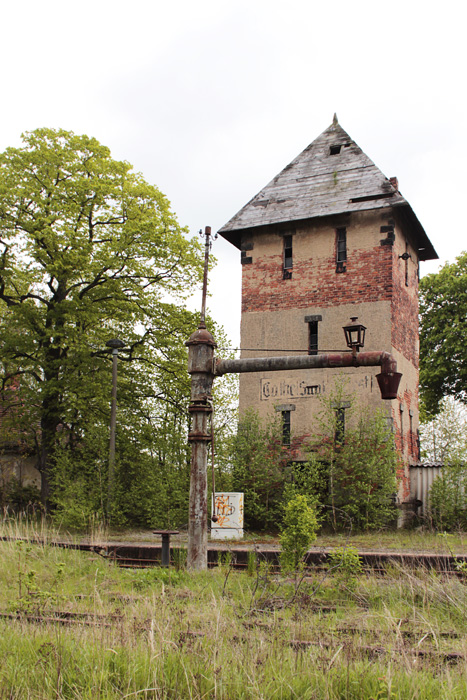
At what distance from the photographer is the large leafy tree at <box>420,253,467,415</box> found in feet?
104

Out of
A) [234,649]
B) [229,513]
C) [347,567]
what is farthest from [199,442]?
[229,513]

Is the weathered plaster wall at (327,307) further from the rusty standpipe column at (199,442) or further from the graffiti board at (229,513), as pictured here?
the rusty standpipe column at (199,442)

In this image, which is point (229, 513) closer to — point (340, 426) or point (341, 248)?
Answer: point (340, 426)

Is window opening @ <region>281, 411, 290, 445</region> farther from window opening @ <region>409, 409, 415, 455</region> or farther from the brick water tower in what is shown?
window opening @ <region>409, 409, 415, 455</region>

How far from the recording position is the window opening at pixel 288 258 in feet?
76.5

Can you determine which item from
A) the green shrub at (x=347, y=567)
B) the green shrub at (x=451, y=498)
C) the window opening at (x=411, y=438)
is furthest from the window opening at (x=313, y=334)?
the green shrub at (x=347, y=567)

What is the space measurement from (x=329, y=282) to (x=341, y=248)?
1.35 metres

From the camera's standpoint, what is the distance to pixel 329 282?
74.0ft

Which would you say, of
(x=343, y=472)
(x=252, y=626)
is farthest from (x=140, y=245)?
(x=252, y=626)

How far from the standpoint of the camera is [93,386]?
21.2 m

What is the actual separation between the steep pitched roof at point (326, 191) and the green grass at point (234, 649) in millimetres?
17097

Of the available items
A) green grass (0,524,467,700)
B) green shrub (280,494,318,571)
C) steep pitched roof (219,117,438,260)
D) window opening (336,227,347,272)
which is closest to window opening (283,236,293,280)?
steep pitched roof (219,117,438,260)

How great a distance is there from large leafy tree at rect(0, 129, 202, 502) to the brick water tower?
9.27 ft

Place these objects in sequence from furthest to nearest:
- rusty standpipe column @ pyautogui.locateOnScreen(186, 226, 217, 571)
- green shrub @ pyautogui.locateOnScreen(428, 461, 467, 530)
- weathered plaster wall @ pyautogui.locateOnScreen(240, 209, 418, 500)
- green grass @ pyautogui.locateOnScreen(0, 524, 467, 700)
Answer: weathered plaster wall @ pyautogui.locateOnScreen(240, 209, 418, 500)
green shrub @ pyautogui.locateOnScreen(428, 461, 467, 530)
rusty standpipe column @ pyautogui.locateOnScreen(186, 226, 217, 571)
green grass @ pyautogui.locateOnScreen(0, 524, 467, 700)
